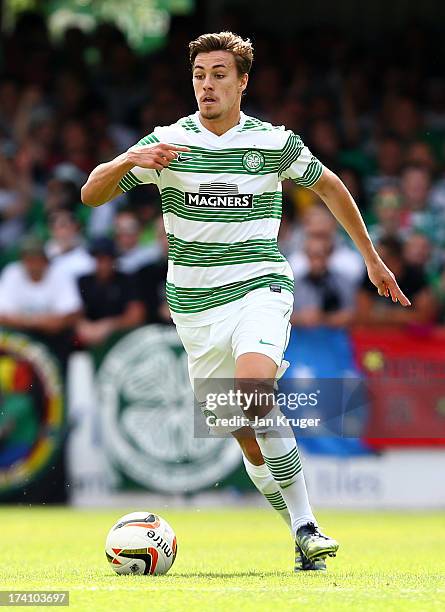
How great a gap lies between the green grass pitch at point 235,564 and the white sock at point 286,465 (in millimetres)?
352

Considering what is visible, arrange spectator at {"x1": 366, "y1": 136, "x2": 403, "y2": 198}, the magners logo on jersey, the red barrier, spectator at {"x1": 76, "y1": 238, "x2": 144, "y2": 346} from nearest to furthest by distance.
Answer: the magners logo on jersey, the red barrier, spectator at {"x1": 76, "y1": 238, "x2": 144, "y2": 346}, spectator at {"x1": 366, "y1": 136, "x2": 403, "y2": 198}

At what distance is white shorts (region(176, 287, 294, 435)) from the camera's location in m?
7.25

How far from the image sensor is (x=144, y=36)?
21.5 metres

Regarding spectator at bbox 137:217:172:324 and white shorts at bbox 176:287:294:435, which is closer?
white shorts at bbox 176:287:294:435

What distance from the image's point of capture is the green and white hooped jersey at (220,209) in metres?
7.48

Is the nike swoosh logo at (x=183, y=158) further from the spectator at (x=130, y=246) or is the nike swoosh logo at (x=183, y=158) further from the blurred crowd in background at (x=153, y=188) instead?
the spectator at (x=130, y=246)

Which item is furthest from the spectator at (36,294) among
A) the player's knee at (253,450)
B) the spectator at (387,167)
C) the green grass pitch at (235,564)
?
the player's knee at (253,450)

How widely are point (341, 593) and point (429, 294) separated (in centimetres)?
800

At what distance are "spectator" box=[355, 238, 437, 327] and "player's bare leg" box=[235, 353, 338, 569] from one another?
6.48m

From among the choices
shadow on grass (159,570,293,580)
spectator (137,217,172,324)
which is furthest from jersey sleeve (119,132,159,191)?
spectator (137,217,172,324)

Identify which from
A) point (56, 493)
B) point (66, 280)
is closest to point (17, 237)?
point (66, 280)

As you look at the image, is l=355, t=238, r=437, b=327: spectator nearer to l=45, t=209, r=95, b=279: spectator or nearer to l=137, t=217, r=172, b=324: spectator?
l=137, t=217, r=172, b=324: spectator

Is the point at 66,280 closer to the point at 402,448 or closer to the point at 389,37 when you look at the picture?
the point at 402,448

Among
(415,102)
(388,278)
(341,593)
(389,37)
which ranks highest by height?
(389,37)
